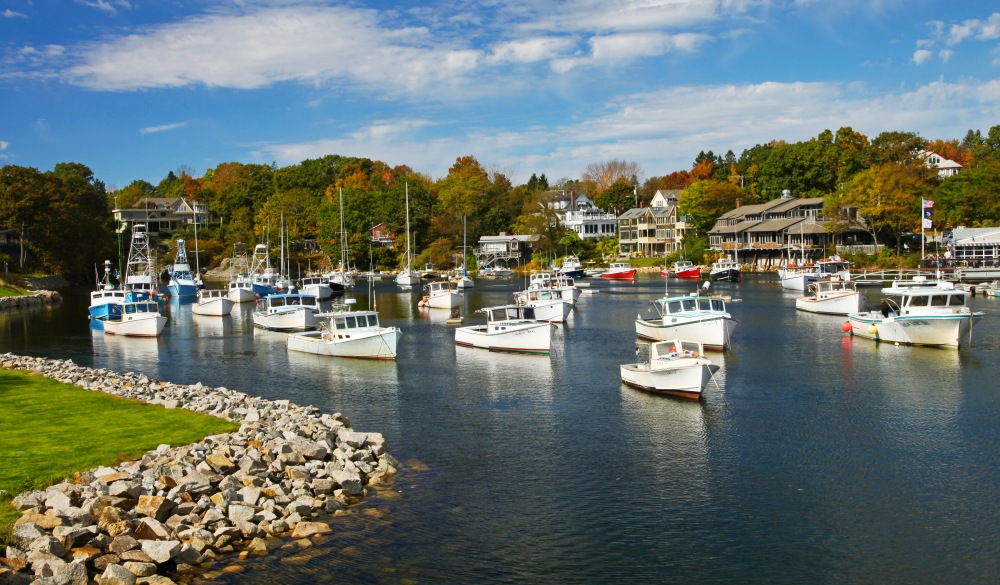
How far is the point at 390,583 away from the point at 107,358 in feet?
138

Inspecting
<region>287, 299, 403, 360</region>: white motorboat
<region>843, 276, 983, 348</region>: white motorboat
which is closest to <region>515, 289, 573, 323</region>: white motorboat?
<region>287, 299, 403, 360</region>: white motorboat

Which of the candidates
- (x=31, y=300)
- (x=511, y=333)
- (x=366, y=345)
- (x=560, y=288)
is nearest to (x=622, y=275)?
(x=560, y=288)

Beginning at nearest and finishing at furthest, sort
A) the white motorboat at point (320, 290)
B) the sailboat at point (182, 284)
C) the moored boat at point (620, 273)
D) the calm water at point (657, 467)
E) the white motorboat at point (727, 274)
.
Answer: the calm water at point (657, 467)
the white motorboat at point (320, 290)
the sailboat at point (182, 284)
the white motorboat at point (727, 274)
the moored boat at point (620, 273)

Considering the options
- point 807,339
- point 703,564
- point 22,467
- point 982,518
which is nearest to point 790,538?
point 703,564

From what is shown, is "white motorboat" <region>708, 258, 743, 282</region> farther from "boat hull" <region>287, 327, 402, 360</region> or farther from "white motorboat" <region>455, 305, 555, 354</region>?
"boat hull" <region>287, 327, 402, 360</region>

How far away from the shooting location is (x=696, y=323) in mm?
51188

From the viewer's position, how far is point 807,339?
189 ft

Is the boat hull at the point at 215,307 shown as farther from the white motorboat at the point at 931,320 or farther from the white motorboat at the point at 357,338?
the white motorboat at the point at 931,320

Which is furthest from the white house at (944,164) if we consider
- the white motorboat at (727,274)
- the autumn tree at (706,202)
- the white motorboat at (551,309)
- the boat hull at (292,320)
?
the boat hull at (292,320)

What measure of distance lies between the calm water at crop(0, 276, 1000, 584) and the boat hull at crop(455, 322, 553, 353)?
1.65 meters

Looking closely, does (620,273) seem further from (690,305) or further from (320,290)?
(690,305)

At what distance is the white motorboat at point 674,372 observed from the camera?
36.0 metres

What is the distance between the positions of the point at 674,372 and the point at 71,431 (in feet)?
76.0

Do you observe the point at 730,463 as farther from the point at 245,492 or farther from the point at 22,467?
the point at 22,467
